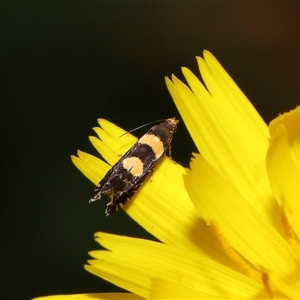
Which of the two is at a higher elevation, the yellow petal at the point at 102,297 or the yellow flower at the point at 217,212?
the yellow flower at the point at 217,212

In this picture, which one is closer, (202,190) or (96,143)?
(202,190)

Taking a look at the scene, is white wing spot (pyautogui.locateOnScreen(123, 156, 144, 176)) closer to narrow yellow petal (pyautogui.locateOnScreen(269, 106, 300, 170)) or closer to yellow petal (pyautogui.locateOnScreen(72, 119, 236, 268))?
yellow petal (pyautogui.locateOnScreen(72, 119, 236, 268))

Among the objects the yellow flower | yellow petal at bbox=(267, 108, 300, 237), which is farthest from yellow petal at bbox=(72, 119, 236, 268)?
yellow petal at bbox=(267, 108, 300, 237)

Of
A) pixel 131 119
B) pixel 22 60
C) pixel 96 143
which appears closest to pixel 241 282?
pixel 96 143

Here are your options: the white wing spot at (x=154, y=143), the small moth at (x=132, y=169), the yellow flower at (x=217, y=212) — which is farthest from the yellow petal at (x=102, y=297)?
the white wing spot at (x=154, y=143)

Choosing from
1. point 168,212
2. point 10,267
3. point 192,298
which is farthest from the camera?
point 10,267

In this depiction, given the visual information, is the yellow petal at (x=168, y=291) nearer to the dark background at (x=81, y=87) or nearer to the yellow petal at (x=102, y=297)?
the yellow petal at (x=102, y=297)

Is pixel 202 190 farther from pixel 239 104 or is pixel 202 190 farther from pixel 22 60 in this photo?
pixel 22 60
